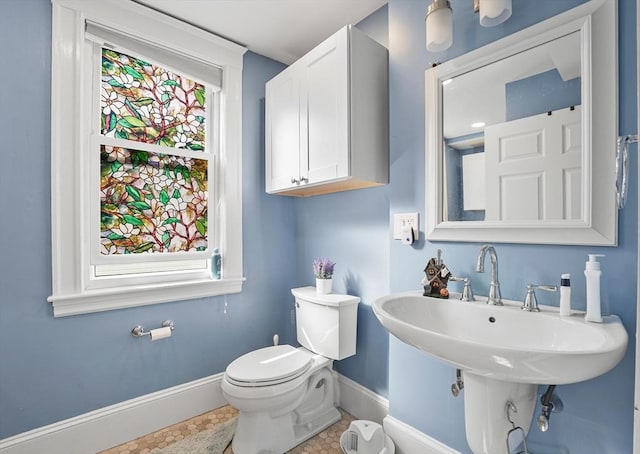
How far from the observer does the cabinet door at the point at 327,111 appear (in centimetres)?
153

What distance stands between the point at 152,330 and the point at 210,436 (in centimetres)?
66

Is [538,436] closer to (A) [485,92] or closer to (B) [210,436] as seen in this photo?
(A) [485,92]

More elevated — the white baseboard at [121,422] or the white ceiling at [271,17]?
the white ceiling at [271,17]

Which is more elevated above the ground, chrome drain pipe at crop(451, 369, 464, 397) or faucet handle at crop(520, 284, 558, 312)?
faucet handle at crop(520, 284, 558, 312)

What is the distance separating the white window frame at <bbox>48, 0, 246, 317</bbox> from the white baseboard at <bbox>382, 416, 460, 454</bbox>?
1.26m

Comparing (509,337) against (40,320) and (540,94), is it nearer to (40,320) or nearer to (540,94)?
(540,94)

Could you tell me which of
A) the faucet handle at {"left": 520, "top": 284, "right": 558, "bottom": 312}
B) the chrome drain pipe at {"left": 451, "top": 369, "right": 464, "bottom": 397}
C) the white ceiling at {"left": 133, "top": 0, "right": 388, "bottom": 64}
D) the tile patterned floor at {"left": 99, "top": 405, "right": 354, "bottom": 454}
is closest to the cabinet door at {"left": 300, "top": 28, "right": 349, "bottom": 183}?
the white ceiling at {"left": 133, "top": 0, "right": 388, "bottom": 64}

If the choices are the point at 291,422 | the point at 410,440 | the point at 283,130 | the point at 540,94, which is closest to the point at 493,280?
the point at 540,94

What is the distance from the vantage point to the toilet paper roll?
1.72 metres

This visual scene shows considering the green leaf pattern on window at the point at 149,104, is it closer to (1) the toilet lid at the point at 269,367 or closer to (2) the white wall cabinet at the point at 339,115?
(2) the white wall cabinet at the point at 339,115

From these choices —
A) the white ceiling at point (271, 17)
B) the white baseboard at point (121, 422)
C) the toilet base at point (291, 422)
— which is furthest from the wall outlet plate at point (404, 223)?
the white baseboard at point (121, 422)

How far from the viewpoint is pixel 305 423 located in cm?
173

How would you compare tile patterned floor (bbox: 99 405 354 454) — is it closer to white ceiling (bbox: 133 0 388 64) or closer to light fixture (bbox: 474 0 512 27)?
light fixture (bbox: 474 0 512 27)

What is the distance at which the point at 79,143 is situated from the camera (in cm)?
156
